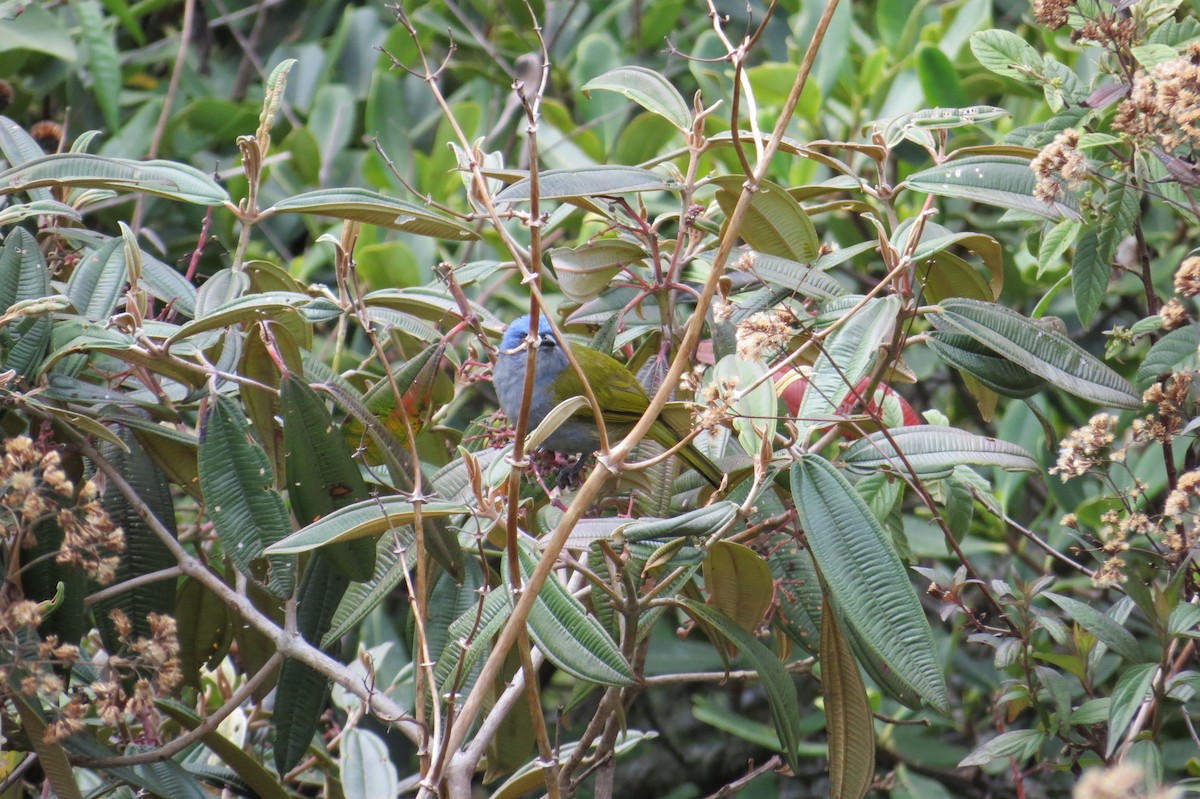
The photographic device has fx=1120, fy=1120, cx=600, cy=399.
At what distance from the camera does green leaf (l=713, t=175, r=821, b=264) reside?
205 centimetres

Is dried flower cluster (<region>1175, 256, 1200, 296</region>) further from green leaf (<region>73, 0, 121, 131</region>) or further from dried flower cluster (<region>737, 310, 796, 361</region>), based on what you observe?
green leaf (<region>73, 0, 121, 131</region>)

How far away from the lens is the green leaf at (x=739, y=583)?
1.72 metres

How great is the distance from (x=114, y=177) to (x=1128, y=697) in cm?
183

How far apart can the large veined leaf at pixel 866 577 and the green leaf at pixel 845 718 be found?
0.20m

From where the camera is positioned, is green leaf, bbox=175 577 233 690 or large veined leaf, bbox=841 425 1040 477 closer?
large veined leaf, bbox=841 425 1040 477

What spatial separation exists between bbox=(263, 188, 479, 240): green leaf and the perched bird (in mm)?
386

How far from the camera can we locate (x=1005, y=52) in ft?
6.74

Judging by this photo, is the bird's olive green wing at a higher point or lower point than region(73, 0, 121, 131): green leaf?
lower

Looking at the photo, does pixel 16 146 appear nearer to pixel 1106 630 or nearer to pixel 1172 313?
pixel 1172 313

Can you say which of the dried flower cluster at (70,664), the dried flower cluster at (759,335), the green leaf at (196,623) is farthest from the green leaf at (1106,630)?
the green leaf at (196,623)

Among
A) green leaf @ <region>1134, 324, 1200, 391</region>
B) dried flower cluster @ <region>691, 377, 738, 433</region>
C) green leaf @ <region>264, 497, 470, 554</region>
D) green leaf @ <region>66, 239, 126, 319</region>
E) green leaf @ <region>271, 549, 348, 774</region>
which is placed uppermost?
green leaf @ <region>66, 239, 126, 319</region>

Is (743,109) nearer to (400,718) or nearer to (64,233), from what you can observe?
(64,233)

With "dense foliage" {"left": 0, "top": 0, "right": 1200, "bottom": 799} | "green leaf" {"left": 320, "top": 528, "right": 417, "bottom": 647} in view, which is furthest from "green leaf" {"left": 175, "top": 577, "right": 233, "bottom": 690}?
"green leaf" {"left": 320, "top": 528, "right": 417, "bottom": 647}

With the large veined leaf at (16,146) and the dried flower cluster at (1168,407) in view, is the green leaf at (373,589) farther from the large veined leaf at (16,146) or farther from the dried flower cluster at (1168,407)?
the dried flower cluster at (1168,407)
